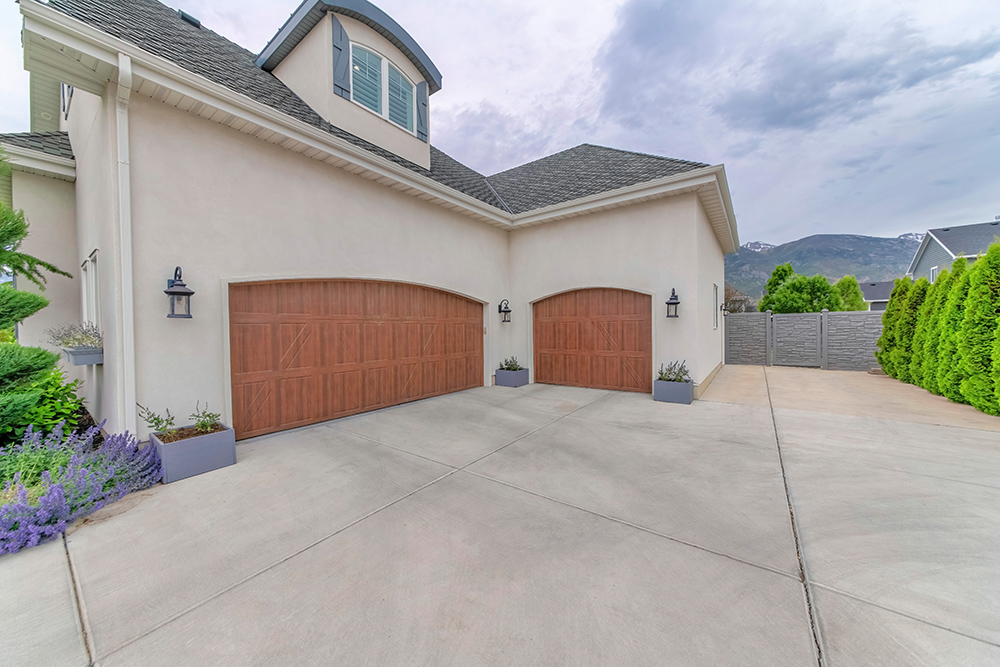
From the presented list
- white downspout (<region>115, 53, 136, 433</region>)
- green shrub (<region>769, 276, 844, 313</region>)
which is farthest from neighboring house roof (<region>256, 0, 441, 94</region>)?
green shrub (<region>769, 276, 844, 313</region>)

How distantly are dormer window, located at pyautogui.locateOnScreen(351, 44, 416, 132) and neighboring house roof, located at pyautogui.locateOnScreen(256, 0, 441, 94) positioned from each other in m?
0.49

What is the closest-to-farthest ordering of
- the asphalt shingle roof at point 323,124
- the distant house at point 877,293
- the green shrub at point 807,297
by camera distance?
the asphalt shingle roof at point 323,124 → the green shrub at point 807,297 → the distant house at point 877,293

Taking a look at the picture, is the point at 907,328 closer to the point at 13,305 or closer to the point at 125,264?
the point at 125,264

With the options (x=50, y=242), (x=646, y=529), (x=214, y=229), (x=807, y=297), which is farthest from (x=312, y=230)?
(x=807, y=297)

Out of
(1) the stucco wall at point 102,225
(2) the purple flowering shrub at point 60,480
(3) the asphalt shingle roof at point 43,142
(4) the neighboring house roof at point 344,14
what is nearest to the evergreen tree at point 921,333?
(4) the neighboring house roof at point 344,14

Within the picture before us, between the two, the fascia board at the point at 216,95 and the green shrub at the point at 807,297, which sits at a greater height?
the fascia board at the point at 216,95

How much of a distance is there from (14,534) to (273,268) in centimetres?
355

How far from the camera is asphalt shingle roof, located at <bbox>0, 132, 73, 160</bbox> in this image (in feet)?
19.2

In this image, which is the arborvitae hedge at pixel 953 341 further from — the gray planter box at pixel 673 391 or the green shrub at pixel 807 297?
the green shrub at pixel 807 297

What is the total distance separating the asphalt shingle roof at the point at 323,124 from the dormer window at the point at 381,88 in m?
0.97

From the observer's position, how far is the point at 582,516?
295 centimetres

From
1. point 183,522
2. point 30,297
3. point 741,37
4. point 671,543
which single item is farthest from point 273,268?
point 741,37

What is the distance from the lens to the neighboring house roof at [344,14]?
22.3 feet

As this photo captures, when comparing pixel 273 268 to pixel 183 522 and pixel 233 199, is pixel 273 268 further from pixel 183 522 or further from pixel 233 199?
pixel 183 522
